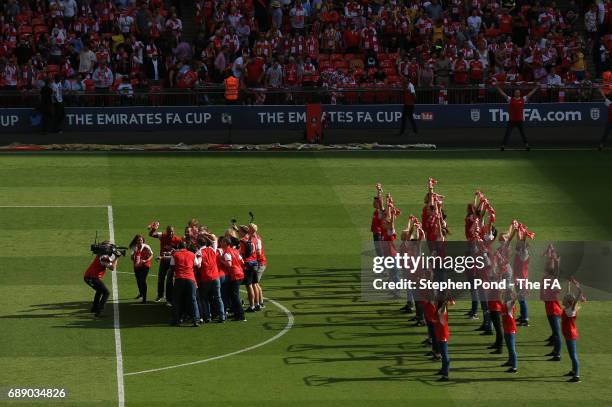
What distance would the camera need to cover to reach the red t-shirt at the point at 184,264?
27.1 m

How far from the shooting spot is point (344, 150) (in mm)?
45844

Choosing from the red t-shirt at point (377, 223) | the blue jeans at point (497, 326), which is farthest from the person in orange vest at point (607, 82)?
the blue jeans at point (497, 326)

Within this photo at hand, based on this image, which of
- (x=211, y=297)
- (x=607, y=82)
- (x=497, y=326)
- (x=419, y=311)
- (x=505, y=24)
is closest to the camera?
(x=497, y=326)

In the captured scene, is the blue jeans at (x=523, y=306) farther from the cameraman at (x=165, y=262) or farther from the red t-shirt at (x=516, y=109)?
the red t-shirt at (x=516, y=109)

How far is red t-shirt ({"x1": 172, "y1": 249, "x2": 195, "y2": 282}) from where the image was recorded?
1069 inches

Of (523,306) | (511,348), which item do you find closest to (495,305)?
(511,348)

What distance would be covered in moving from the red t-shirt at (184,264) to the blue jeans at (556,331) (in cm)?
728

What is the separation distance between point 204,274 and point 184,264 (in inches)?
17.9

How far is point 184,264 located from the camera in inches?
1073

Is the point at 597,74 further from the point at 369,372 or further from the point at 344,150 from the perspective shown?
the point at 369,372

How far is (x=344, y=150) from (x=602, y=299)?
17.7m

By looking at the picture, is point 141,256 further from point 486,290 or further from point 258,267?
point 486,290

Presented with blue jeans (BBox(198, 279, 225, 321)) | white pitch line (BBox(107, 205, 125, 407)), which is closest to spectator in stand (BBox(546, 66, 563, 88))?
white pitch line (BBox(107, 205, 125, 407))

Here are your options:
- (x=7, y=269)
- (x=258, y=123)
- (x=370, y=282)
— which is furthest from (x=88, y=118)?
(x=370, y=282)
